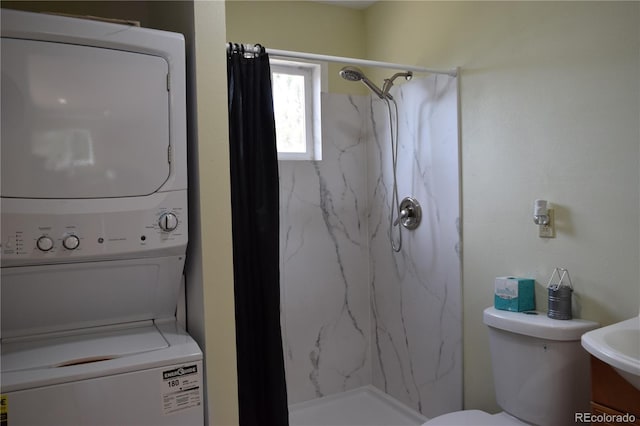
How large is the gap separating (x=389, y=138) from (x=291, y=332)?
52.2 inches

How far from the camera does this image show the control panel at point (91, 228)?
1.48 metres

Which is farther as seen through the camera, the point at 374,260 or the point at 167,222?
the point at 374,260

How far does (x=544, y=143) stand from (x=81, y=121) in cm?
178

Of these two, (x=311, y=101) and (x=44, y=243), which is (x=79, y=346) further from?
(x=311, y=101)

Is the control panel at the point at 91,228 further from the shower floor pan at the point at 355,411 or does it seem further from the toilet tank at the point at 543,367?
the shower floor pan at the point at 355,411

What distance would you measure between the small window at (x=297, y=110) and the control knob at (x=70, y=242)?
1.64 metres

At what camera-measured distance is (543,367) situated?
6.22ft

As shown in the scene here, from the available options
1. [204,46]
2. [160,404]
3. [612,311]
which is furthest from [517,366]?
[204,46]

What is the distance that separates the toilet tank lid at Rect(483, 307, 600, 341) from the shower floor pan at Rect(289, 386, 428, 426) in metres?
1.04

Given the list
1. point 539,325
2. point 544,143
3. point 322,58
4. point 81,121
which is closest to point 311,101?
point 322,58

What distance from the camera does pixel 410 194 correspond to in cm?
286

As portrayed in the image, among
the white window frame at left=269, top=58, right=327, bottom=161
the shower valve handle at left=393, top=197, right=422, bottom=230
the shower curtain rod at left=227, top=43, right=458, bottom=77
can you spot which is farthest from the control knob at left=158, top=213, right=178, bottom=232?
the shower valve handle at left=393, top=197, right=422, bottom=230

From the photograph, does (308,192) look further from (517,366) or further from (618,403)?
(618,403)

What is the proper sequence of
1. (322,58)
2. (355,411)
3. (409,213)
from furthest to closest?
(355,411), (409,213), (322,58)
